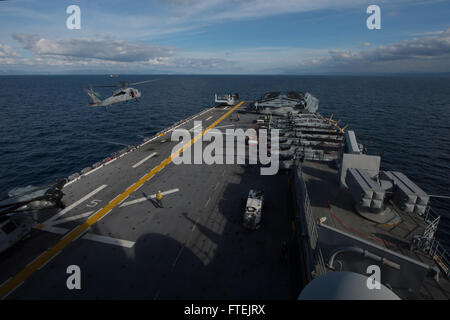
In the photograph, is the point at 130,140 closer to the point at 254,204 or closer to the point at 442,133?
the point at 254,204

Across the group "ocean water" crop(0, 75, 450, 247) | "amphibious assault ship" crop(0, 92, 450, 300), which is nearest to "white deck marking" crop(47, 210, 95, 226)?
"amphibious assault ship" crop(0, 92, 450, 300)

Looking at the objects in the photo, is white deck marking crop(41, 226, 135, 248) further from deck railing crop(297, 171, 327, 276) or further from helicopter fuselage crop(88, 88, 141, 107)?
helicopter fuselage crop(88, 88, 141, 107)
